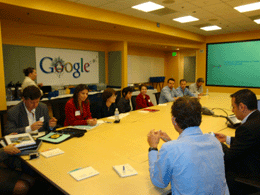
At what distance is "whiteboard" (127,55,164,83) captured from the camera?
30.7 ft

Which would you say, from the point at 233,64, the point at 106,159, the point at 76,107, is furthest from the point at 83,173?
the point at 233,64

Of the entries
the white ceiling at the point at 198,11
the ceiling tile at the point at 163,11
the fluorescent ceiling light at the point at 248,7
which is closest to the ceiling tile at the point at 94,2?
the white ceiling at the point at 198,11

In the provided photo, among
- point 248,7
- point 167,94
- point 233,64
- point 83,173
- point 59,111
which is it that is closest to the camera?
point 83,173

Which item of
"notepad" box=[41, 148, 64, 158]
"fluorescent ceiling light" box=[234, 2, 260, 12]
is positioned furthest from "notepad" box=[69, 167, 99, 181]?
"fluorescent ceiling light" box=[234, 2, 260, 12]

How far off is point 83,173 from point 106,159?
0.97 ft

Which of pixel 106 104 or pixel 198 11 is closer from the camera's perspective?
pixel 106 104

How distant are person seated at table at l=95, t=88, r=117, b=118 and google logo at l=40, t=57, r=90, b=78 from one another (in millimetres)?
3502

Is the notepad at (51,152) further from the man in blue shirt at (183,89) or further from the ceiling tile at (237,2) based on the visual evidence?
the ceiling tile at (237,2)

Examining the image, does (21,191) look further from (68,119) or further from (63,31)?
(63,31)

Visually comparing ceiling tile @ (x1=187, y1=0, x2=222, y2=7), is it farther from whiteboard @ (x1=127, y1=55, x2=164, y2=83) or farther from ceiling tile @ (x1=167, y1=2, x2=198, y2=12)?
whiteboard @ (x1=127, y1=55, x2=164, y2=83)

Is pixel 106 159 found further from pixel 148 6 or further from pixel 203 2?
pixel 203 2

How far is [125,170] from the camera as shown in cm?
155

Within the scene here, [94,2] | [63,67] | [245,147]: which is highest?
[94,2]

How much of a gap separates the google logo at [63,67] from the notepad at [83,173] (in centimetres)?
527
